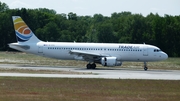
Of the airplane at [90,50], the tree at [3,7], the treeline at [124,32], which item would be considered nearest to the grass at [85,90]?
the airplane at [90,50]

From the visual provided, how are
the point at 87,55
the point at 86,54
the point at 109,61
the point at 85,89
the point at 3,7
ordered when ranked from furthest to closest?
1. the point at 3,7
2. the point at 87,55
3. the point at 86,54
4. the point at 109,61
5. the point at 85,89

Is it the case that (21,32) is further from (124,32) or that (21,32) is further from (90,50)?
(124,32)

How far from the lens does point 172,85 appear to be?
32562mm

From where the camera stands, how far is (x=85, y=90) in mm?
28391

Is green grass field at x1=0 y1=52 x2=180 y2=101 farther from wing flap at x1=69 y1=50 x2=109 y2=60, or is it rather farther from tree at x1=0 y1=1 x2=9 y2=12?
tree at x1=0 y1=1 x2=9 y2=12

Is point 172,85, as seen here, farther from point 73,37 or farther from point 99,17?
point 99,17

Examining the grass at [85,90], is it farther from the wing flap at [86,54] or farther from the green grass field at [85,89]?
the wing flap at [86,54]

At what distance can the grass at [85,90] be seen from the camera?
82.4 ft

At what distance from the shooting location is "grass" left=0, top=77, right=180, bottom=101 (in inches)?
989

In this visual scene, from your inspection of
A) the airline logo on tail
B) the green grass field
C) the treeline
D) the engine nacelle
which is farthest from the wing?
the treeline

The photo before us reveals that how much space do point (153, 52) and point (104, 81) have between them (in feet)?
63.5

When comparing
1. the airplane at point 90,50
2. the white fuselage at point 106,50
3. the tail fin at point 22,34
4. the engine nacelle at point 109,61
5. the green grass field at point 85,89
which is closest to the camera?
the green grass field at point 85,89

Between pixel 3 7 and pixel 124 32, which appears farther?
pixel 3 7

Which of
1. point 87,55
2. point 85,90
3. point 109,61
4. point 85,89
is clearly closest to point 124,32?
point 87,55
